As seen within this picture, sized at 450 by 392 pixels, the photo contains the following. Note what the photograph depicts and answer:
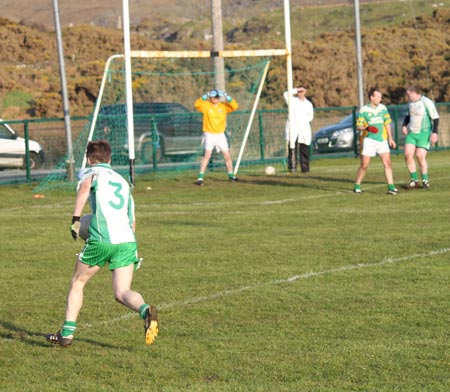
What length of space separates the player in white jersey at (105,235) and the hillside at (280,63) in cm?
3943

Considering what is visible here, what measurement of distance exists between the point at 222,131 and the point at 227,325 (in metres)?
14.2

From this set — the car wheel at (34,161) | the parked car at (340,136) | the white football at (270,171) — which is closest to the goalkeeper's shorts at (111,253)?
the white football at (270,171)

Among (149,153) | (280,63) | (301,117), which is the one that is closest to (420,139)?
(301,117)

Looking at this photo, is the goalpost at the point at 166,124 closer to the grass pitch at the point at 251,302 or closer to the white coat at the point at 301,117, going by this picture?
the white coat at the point at 301,117

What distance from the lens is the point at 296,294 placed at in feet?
33.9

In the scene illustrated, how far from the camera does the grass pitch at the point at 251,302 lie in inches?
298

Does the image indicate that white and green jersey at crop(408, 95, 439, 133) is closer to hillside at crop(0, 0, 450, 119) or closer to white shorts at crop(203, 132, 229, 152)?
white shorts at crop(203, 132, 229, 152)

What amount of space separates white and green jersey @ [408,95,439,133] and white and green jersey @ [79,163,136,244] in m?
12.5

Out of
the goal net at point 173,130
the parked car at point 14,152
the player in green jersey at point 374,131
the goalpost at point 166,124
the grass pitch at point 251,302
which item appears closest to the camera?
the grass pitch at point 251,302

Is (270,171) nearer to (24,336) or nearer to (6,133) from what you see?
(6,133)

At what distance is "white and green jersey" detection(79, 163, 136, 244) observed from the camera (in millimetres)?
8336

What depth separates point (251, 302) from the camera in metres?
10.0

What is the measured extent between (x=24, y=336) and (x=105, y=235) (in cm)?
126

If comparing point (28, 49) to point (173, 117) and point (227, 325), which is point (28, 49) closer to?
point (173, 117)
